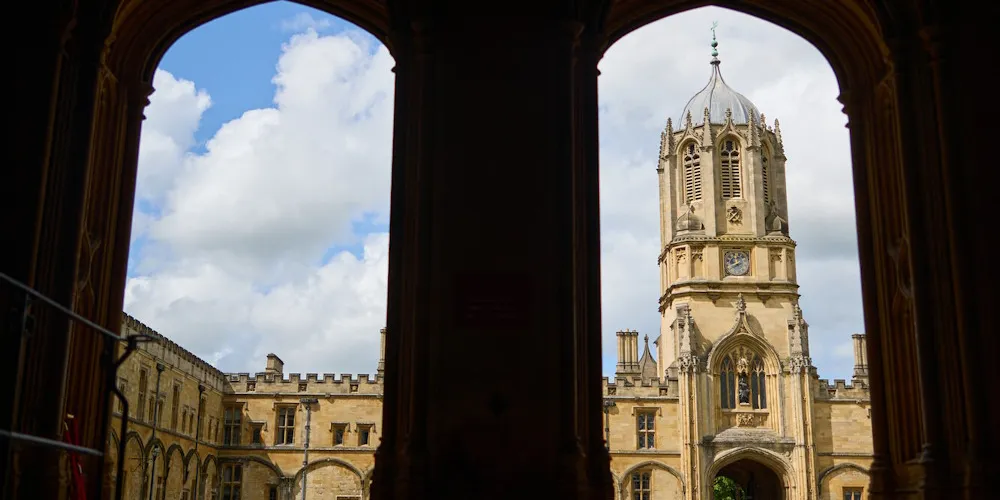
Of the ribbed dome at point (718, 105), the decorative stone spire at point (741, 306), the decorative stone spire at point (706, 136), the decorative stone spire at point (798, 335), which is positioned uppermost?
the ribbed dome at point (718, 105)

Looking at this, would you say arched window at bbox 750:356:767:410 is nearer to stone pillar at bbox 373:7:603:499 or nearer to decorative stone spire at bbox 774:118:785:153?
decorative stone spire at bbox 774:118:785:153

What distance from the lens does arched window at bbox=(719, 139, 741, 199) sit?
42.0 metres

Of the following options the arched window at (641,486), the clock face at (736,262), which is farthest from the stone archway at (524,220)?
the clock face at (736,262)

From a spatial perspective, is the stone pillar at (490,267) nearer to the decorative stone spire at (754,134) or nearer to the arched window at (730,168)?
the arched window at (730,168)

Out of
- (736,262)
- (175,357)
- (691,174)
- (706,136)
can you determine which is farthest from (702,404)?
(175,357)

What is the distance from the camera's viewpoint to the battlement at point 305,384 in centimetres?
3978

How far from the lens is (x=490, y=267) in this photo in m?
8.22

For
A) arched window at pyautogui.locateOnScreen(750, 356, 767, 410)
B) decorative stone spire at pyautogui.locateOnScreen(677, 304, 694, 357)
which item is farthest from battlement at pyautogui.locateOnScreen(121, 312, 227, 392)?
arched window at pyautogui.locateOnScreen(750, 356, 767, 410)

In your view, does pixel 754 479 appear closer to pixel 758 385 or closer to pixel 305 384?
pixel 758 385

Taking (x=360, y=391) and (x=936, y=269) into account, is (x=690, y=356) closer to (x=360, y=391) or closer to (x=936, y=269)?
(x=360, y=391)

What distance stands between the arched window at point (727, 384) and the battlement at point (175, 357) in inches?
729

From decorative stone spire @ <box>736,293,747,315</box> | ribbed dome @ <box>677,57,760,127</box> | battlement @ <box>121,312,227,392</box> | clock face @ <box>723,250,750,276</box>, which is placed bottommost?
battlement @ <box>121,312,227,392</box>

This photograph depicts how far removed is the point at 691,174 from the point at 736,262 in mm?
4126

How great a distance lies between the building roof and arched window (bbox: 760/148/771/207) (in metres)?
1.49
